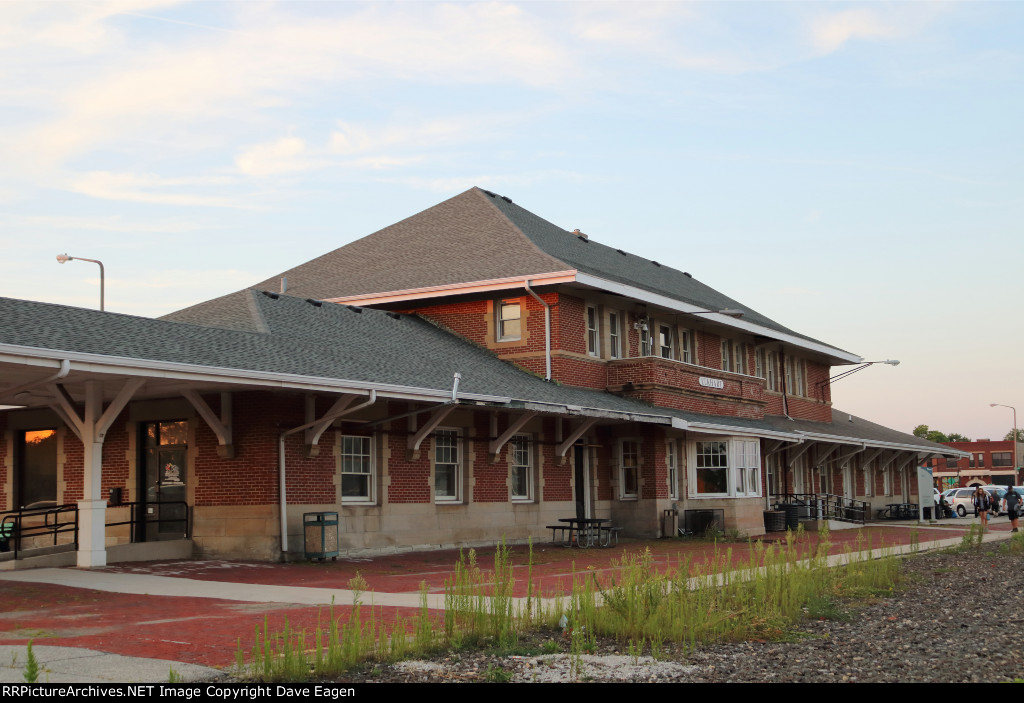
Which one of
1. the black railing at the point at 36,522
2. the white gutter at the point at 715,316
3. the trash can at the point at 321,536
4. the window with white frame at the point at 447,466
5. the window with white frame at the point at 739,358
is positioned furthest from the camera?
the window with white frame at the point at 739,358

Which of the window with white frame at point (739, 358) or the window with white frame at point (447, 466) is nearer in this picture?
the window with white frame at point (447, 466)

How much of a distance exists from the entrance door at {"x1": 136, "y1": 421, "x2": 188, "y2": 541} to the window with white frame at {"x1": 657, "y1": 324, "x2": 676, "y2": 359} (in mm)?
15436

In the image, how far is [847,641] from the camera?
10484mm

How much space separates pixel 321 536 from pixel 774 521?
1687 centimetres

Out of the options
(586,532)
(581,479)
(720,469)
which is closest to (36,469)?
(586,532)

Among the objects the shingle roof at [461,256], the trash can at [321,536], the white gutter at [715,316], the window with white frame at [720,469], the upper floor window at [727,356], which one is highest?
the shingle roof at [461,256]

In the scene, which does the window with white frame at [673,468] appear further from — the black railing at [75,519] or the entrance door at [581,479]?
the black railing at [75,519]

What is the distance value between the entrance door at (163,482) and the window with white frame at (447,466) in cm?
530

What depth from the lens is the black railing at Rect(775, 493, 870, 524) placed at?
34375 millimetres

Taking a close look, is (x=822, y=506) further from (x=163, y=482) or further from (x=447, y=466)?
(x=163, y=482)

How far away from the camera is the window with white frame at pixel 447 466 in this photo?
923 inches

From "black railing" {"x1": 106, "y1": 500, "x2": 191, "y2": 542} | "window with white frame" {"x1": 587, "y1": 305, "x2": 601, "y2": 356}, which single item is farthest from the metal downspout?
"black railing" {"x1": 106, "y1": 500, "x2": 191, "y2": 542}

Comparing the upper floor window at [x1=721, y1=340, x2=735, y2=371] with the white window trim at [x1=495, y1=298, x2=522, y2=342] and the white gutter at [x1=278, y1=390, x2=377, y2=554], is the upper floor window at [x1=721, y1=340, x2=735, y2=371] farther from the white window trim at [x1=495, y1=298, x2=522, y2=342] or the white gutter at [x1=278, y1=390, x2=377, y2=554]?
the white gutter at [x1=278, y1=390, x2=377, y2=554]

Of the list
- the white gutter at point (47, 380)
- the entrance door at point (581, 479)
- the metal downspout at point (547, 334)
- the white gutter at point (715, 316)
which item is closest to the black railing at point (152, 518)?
the white gutter at point (47, 380)
